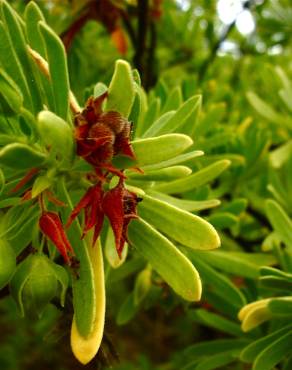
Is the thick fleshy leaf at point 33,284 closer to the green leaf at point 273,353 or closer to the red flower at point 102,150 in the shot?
the red flower at point 102,150

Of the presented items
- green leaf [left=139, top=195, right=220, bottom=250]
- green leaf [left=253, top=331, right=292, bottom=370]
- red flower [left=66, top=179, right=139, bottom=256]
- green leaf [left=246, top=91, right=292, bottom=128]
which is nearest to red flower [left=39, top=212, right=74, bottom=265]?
red flower [left=66, top=179, right=139, bottom=256]

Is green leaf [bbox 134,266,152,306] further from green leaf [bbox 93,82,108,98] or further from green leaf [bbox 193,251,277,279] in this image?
green leaf [bbox 93,82,108,98]

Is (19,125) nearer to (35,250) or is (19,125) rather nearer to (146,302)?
(35,250)

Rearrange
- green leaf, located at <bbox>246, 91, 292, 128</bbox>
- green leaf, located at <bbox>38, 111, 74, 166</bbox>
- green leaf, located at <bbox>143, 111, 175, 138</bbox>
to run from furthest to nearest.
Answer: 1. green leaf, located at <bbox>246, 91, 292, 128</bbox>
2. green leaf, located at <bbox>143, 111, 175, 138</bbox>
3. green leaf, located at <bbox>38, 111, 74, 166</bbox>

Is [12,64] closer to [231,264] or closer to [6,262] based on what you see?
[6,262]

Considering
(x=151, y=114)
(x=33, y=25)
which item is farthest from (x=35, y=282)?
(x=151, y=114)

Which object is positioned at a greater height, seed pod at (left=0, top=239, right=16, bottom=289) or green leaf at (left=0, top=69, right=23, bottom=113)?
green leaf at (left=0, top=69, right=23, bottom=113)
